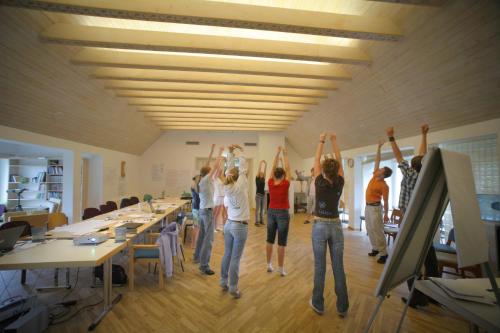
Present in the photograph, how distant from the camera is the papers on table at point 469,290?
3.53 feet

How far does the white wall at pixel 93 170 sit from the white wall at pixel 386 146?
755cm

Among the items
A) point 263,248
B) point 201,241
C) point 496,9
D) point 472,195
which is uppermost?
point 496,9

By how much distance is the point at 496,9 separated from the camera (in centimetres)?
222

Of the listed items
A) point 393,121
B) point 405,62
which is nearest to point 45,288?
point 405,62

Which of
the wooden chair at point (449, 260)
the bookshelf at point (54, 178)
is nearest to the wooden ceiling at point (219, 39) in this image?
the wooden chair at point (449, 260)

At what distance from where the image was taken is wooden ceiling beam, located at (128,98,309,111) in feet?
19.0

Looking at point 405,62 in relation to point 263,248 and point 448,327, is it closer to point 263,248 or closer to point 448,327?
point 448,327

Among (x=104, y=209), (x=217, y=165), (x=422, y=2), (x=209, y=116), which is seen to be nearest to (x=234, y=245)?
(x=217, y=165)

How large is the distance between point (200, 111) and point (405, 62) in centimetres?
485

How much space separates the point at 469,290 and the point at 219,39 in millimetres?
3597

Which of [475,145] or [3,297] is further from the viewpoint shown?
[475,145]

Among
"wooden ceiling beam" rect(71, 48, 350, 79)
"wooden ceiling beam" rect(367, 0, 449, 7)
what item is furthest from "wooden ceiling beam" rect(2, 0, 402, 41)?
"wooden ceiling beam" rect(71, 48, 350, 79)

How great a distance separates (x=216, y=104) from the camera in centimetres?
599

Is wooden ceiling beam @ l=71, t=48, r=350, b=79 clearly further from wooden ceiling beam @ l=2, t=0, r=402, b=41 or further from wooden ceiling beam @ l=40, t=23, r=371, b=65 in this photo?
wooden ceiling beam @ l=2, t=0, r=402, b=41
